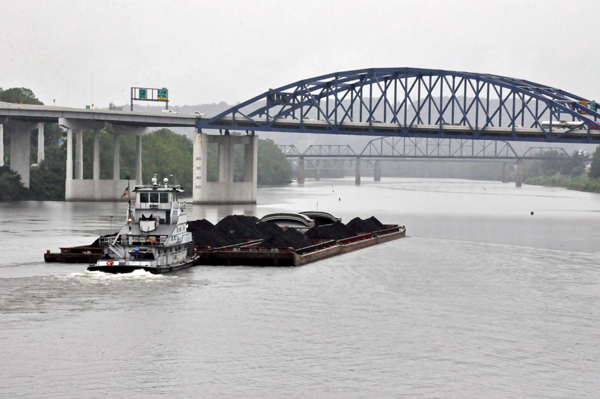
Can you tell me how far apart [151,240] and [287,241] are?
12.3m

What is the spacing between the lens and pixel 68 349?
89.8 feet

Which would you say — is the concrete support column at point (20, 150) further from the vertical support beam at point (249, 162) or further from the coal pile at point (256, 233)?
the coal pile at point (256, 233)

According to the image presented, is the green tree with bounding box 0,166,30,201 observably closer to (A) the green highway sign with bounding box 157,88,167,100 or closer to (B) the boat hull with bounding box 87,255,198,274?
(A) the green highway sign with bounding box 157,88,167,100

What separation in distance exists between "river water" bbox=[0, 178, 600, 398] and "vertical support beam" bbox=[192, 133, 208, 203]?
75.9 m

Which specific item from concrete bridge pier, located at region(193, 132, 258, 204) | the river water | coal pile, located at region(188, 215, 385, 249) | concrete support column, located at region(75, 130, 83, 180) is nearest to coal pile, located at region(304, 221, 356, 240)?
coal pile, located at region(188, 215, 385, 249)

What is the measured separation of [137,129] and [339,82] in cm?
3577

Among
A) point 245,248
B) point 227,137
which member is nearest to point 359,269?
point 245,248

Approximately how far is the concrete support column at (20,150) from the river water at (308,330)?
3308 inches

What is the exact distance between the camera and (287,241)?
53719 mm

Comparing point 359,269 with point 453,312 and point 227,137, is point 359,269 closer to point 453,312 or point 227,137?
point 453,312

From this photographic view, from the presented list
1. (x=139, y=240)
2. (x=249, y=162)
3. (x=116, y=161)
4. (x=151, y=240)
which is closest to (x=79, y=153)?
(x=116, y=161)

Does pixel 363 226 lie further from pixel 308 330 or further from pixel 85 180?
pixel 85 180

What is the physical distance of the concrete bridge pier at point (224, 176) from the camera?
13075 cm

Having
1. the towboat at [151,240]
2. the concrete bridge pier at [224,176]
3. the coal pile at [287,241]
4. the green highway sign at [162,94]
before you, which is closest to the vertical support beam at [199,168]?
the concrete bridge pier at [224,176]
